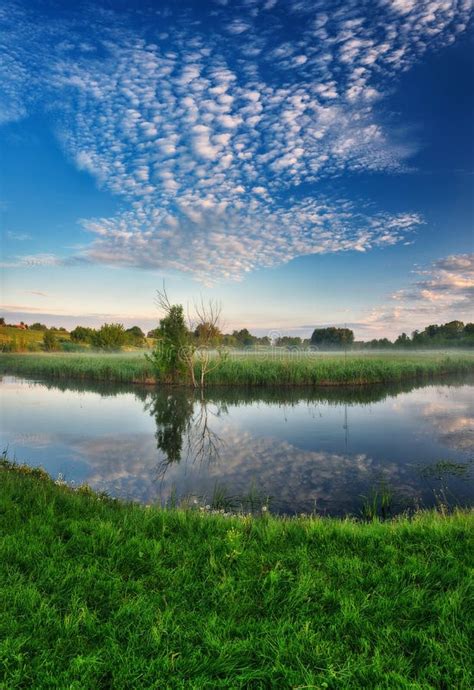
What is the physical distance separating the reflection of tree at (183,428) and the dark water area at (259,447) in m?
0.04

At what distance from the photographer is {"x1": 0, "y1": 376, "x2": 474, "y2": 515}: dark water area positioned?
7.93 m

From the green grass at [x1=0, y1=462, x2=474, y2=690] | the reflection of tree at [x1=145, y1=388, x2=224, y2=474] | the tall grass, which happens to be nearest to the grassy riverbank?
the tall grass

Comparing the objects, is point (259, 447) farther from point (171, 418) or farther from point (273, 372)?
point (273, 372)

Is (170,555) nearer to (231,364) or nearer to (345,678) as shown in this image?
(345,678)

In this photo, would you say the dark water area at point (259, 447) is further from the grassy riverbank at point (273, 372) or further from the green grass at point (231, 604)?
the grassy riverbank at point (273, 372)

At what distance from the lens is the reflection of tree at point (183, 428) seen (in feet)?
36.2

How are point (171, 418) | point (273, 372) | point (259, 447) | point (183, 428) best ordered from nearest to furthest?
point (259, 447)
point (183, 428)
point (171, 418)
point (273, 372)

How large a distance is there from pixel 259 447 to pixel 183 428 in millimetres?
3754

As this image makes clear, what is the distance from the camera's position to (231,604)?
3.30m

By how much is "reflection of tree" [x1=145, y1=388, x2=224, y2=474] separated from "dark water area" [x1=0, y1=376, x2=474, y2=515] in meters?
Result: 0.04

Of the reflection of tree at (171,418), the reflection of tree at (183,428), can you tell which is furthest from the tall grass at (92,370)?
the reflection of tree at (183,428)

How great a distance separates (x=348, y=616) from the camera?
3100mm

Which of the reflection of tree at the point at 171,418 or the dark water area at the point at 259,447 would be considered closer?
the dark water area at the point at 259,447

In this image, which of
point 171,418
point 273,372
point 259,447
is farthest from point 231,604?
point 273,372
